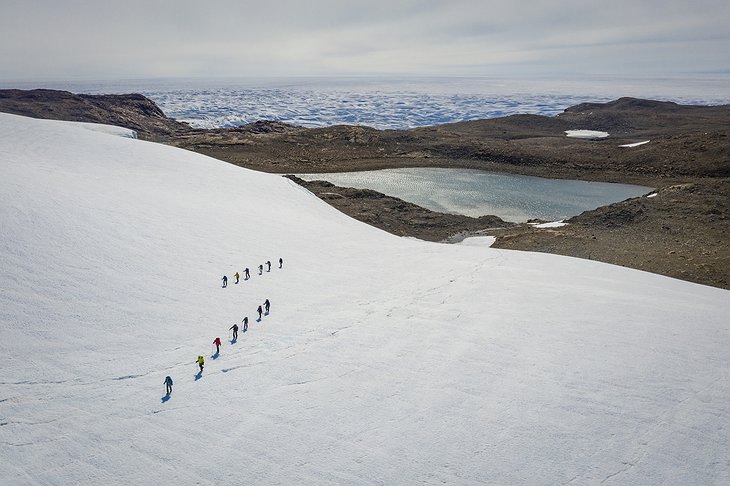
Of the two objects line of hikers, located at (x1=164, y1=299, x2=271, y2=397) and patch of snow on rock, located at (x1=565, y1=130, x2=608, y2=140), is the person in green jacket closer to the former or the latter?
line of hikers, located at (x1=164, y1=299, x2=271, y2=397)

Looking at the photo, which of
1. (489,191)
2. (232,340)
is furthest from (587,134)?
(232,340)

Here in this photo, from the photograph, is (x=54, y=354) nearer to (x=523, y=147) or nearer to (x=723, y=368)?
(x=723, y=368)

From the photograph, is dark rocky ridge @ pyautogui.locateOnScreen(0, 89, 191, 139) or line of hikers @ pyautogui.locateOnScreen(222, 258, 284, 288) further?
dark rocky ridge @ pyautogui.locateOnScreen(0, 89, 191, 139)

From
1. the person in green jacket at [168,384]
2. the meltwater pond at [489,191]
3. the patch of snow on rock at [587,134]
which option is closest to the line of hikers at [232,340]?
the person in green jacket at [168,384]

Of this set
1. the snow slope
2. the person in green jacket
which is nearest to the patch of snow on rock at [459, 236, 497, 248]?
the snow slope

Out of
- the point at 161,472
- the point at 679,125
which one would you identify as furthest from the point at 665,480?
the point at 679,125

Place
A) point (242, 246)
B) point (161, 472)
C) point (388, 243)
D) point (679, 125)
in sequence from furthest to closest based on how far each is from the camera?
point (679, 125), point (388, 243), point (242, 246), point (161, 472)

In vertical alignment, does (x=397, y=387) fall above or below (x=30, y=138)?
below

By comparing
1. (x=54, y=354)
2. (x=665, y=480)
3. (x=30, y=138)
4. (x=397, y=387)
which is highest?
(x=30, y=138)
